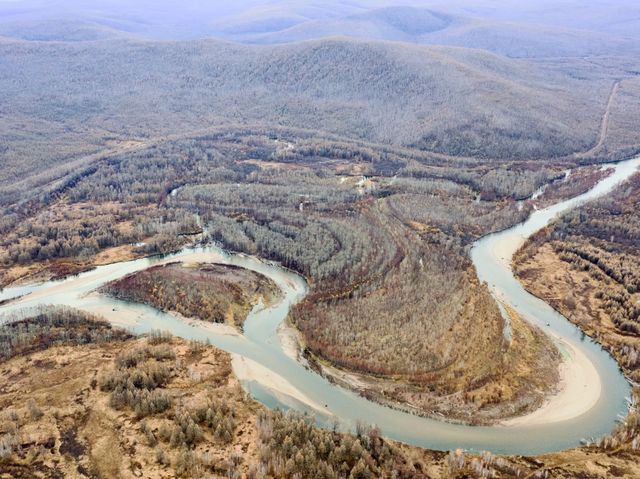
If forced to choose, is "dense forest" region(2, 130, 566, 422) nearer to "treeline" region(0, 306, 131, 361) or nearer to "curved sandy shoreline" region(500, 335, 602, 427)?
"curved sandy shoreline" region(500, 335, 602, 427)

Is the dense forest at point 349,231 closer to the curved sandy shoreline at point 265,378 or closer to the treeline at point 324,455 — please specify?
the curved sandy shoreline at point 265,378

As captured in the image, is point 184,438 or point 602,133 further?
point 602,133

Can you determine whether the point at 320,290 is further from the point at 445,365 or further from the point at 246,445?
the point at 246,445

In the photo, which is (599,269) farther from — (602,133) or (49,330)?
(602,133)

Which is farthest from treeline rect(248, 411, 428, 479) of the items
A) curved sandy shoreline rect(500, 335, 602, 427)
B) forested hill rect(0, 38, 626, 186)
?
forested hill rect(0, 38, 626, 186)

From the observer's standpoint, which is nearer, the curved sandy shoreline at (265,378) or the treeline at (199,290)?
the curved sandy shoreline at (265,378)

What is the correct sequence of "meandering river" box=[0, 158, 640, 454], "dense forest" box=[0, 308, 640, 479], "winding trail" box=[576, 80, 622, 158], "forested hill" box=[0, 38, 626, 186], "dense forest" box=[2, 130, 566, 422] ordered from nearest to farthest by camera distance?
"dense forest" box=[0, 308, 640, 479] < "meandering river" box=[0, 158, 640, 454] < "dense forest" box=[2, 130, 566, 422] < "winding trail" box=[576, 80, 622, 158] < "forested hill" box=[0, 38, 626, 186]

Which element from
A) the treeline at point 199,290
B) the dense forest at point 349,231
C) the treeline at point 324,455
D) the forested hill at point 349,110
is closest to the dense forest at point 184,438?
the treeline at point 324,455

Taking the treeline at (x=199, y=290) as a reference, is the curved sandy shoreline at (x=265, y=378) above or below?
above

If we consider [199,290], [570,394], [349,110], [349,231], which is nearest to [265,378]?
[199,290]
